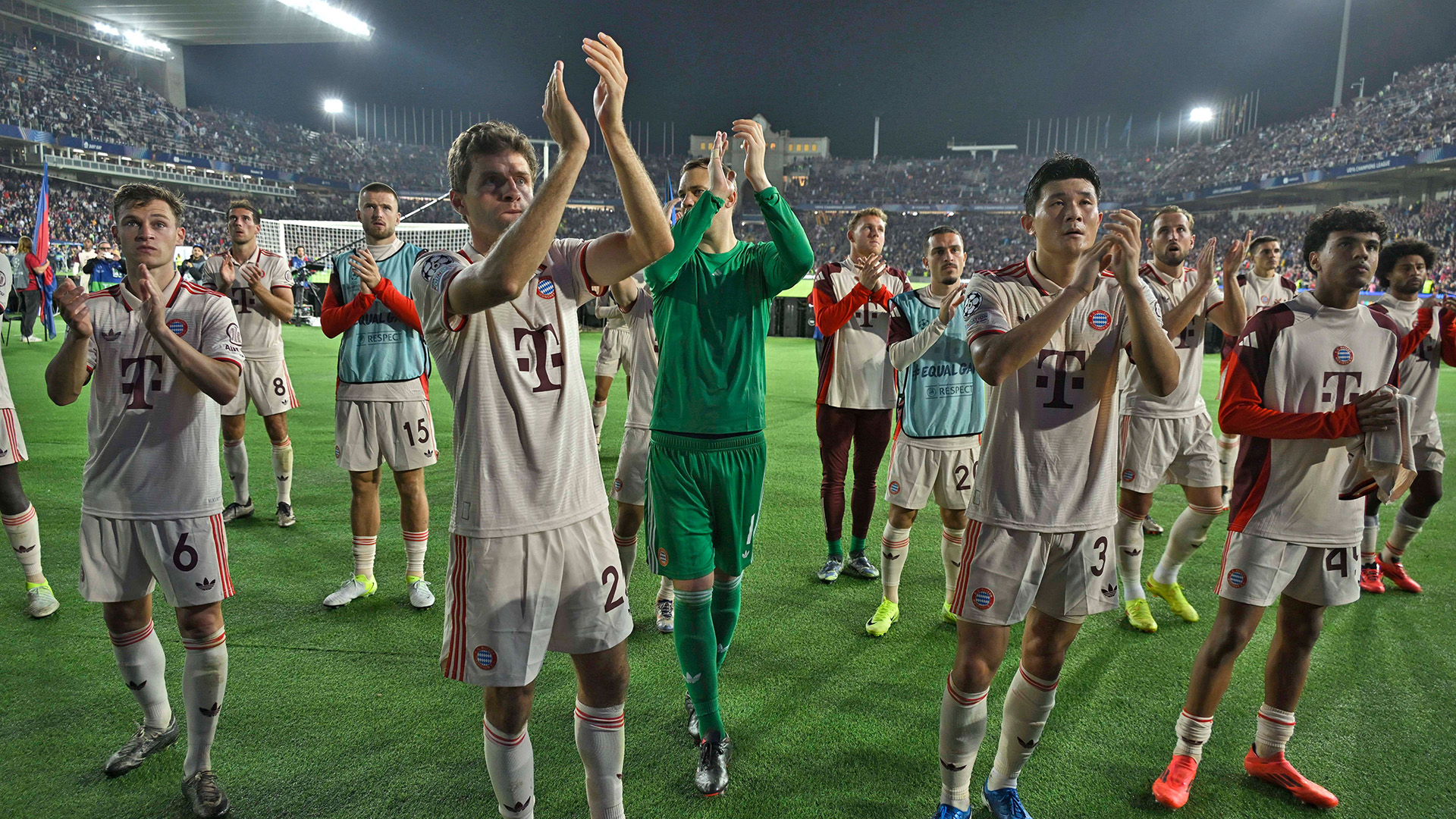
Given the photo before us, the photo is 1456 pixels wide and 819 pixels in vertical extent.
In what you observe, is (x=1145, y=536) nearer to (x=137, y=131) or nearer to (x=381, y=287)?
(x=381, y=287)

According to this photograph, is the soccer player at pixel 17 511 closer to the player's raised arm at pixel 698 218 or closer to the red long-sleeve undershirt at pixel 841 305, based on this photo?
the player's raised arm at pixel 698 218

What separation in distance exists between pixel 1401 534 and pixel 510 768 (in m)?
5.92

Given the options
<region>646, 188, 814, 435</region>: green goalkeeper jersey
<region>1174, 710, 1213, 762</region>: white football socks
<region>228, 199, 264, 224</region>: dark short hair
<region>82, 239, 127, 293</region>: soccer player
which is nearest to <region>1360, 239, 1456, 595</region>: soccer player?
<region>1174, 710, 1213, 762</region>: white football socks

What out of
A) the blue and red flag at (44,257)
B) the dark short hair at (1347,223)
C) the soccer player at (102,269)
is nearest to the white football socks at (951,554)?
the dark short hair at (1347,223)

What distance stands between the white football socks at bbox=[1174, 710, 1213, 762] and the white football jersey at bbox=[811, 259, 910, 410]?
2.63 m

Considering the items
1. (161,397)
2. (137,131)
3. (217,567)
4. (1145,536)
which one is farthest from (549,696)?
(137,131)

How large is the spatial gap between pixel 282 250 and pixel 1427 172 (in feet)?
167

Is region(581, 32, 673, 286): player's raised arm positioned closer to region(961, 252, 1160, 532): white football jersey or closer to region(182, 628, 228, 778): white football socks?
region(961, 252, 1160, 532): white football jersey

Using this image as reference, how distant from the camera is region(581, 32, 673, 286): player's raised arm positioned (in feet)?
6.31

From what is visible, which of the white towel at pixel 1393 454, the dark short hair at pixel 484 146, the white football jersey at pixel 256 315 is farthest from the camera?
the white football jersey at pixel 256 315

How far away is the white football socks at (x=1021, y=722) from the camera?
2.68 m

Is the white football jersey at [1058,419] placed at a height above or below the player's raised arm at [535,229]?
below

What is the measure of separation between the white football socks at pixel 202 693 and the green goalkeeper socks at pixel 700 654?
5.54 feet

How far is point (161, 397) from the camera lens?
288 cm
